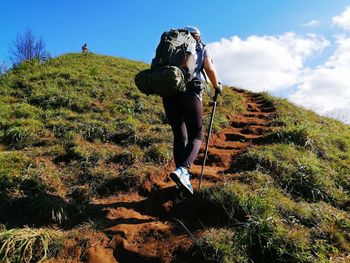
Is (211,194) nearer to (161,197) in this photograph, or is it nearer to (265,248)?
(161,197)

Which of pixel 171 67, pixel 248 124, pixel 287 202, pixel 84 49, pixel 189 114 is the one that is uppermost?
pixel 84 49

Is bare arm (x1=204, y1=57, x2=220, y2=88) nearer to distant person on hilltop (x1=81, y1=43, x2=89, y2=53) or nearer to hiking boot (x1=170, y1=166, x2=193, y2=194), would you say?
hiking boot (x1=170, y1=166, x2=193, y2=194)

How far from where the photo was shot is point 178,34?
546cm

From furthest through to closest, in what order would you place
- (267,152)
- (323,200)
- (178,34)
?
(267,152) < (323,200) < (178,34)

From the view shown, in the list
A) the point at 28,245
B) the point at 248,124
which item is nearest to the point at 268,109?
the point at 248,124

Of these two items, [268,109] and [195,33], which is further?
[268,109]

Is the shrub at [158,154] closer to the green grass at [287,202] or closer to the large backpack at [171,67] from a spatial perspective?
the green grass at [287,202]

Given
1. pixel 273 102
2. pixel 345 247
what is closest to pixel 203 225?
pixel 345 247

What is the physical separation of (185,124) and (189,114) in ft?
0.82

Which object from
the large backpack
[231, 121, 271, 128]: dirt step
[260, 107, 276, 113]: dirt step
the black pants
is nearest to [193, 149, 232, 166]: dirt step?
the black pants

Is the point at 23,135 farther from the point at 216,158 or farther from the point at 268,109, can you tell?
the point at 268,109

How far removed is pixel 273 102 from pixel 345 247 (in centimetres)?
681

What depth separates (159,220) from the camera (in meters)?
5.42

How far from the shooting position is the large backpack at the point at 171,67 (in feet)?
16.6
